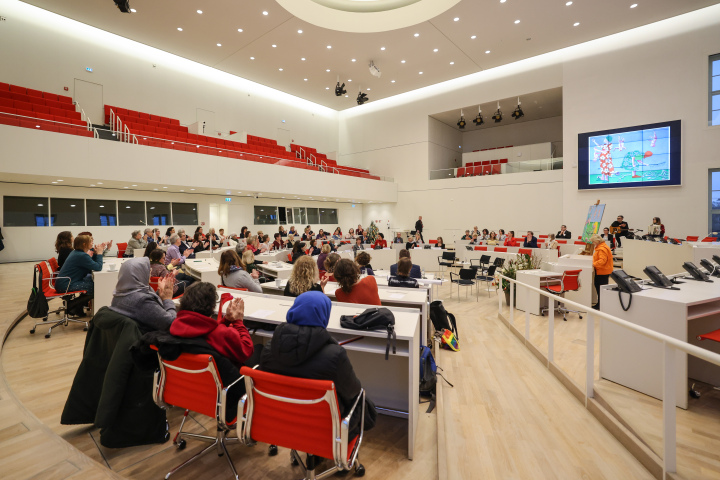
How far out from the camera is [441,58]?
14070mm

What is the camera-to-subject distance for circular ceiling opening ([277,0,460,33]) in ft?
34.7

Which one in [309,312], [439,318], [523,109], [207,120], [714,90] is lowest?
[439,318]

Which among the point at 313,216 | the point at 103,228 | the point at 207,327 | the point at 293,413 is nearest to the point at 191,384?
the point at 207,327

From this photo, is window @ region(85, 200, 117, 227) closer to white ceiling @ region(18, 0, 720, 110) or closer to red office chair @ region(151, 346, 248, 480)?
white ceiling @ region(18, 0, 720, 110)

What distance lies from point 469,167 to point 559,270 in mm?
11168

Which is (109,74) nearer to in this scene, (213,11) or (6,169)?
(213,11)

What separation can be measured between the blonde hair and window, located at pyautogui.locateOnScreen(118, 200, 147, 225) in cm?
1222

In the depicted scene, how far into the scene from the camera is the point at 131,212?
12.6m

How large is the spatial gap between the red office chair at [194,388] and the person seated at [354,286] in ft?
4.67

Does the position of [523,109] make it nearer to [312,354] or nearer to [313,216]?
[313,216]

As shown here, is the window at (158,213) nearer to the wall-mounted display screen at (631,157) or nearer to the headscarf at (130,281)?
the headscarf at (130,281)

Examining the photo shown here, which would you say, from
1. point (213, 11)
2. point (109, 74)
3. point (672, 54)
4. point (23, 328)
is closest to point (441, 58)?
point (672, 54)

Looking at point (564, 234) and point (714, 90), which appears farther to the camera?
point (564, 234)

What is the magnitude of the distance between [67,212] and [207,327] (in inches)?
500
